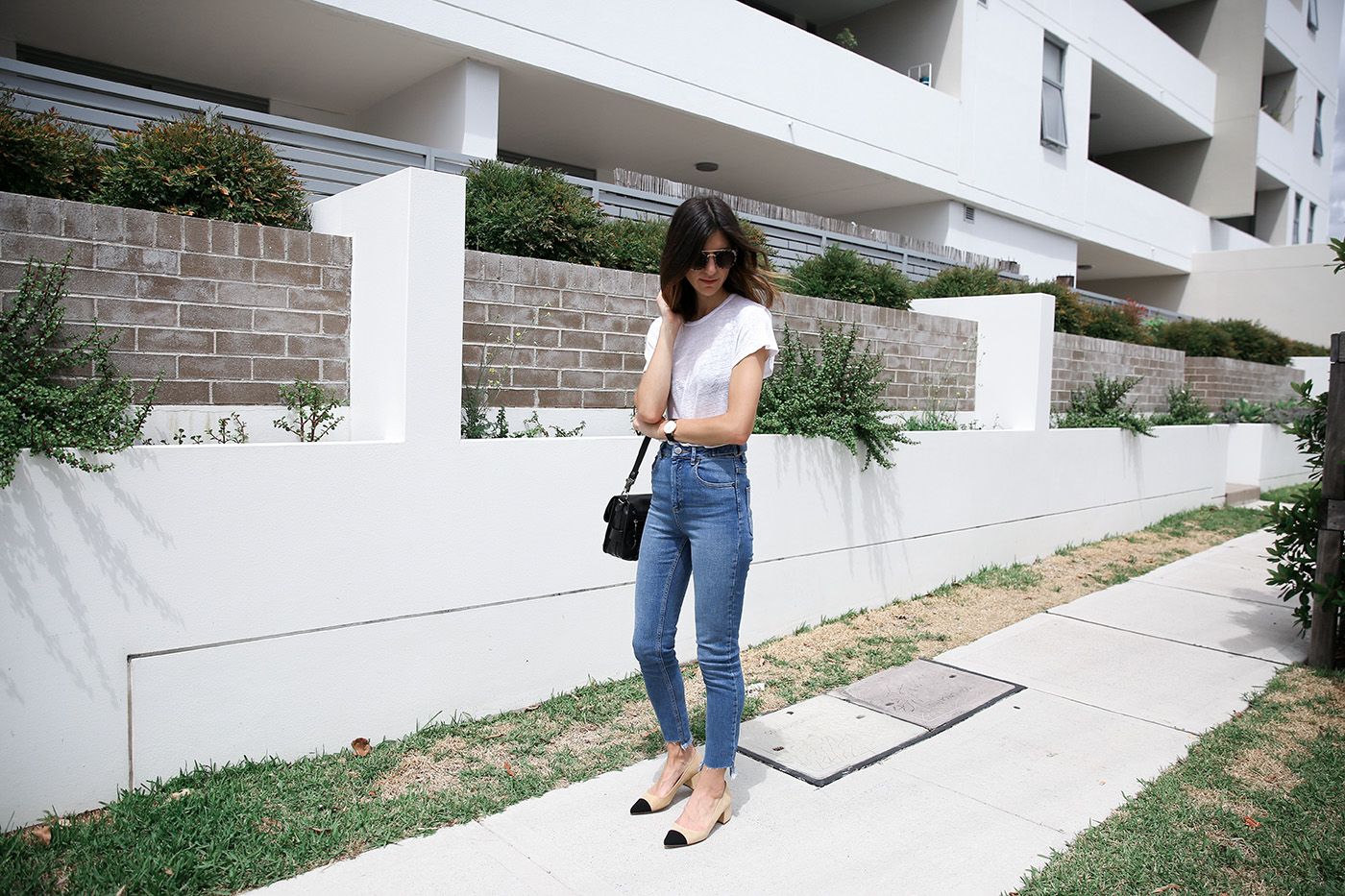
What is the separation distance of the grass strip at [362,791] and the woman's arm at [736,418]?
1524mm

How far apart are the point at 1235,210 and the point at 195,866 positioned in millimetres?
25999

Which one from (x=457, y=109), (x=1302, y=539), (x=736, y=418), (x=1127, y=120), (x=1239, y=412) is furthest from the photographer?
(x=1127, y=120)

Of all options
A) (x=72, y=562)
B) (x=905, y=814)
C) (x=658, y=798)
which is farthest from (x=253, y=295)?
(x=905, y=814)

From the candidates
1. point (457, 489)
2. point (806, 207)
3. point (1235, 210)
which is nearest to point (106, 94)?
point (457, 489)

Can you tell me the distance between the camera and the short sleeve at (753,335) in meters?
2.96

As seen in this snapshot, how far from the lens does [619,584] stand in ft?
14.9

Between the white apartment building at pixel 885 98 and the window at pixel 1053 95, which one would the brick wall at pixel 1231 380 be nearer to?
the white apartment building at pixel 885 98

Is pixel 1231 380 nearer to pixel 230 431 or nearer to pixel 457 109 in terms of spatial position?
pixel 457 109

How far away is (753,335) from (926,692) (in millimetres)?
2521

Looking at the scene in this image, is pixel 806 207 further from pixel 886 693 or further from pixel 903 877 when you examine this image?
pixel 903 877

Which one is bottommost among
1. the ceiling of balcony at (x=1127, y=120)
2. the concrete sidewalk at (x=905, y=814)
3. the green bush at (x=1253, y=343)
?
the concrete sidewalk at (x=905, y=814)

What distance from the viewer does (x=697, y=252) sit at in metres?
2.94

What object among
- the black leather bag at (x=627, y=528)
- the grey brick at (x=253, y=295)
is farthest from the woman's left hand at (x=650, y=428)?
the grey brick at (x=253, y=295)

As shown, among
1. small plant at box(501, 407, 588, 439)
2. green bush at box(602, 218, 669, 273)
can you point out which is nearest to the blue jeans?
small plant at box(501, 407, 588, 439)
